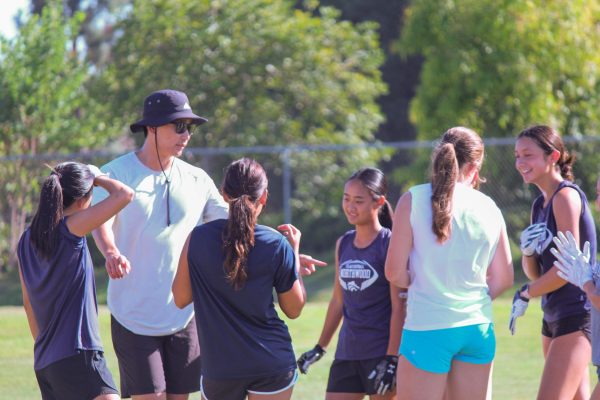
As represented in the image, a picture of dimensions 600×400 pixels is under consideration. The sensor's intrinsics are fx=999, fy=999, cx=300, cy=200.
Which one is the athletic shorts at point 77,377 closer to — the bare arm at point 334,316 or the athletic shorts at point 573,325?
the bare arm at point 334,316

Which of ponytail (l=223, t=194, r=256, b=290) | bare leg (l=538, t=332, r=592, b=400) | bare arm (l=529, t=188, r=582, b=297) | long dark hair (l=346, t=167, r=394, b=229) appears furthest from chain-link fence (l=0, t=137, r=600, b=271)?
ponytail (l=223, t=194, r=256, b=290)

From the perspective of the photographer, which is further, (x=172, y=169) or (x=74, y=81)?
(x=74, y=81)

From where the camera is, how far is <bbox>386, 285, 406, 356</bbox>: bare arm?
5.14m

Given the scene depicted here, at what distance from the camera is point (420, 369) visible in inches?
184

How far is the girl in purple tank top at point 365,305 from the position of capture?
5.19 metres

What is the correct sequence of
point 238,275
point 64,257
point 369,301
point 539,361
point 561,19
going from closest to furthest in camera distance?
point 238,275, point 64,257, point 369,301, point 539,361, point 561,19

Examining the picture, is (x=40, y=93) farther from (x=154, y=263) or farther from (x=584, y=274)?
(x=584, y=274)

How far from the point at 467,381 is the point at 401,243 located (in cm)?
74

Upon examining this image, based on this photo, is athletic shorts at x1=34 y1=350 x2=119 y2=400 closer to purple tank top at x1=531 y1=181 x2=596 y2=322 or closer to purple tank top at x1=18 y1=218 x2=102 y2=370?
purple tank top at x1=18 y1=218 x2=102 y2=370

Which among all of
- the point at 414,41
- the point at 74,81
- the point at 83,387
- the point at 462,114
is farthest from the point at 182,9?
the point at 83,387

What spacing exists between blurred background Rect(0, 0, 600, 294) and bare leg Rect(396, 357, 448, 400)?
467 inches

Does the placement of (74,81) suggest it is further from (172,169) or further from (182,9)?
(172,169)

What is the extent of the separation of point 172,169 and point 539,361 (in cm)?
486

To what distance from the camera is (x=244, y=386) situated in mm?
4562
